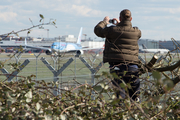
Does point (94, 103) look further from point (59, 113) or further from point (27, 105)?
point (27, 105)

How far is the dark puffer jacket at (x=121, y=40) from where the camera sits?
3339mm

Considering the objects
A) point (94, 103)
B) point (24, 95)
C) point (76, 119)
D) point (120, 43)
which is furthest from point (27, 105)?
point (120, 43)

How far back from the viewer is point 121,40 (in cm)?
336

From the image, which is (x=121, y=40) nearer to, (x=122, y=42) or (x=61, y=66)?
(x=122, y=42)

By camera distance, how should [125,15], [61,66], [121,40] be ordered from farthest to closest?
[61,66]
[125,15]
[121,40]

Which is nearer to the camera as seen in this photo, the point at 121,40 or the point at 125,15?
the point at 121,40

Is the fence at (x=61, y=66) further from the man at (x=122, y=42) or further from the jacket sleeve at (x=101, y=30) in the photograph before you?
the jacket sleeve at (x=101, y=30)

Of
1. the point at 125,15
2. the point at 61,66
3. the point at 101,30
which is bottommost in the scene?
the point at 61,66

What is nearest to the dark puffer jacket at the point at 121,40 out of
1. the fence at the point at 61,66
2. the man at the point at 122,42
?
the man at the point at 122,42

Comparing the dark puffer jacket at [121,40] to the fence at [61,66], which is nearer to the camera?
the fence at [61,66]

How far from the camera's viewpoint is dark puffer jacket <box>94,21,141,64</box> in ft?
11.0

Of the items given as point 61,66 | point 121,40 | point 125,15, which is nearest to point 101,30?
point 121,40

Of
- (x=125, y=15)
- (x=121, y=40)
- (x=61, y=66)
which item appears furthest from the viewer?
(x=61, y=66)

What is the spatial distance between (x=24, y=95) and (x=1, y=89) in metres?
0.31
